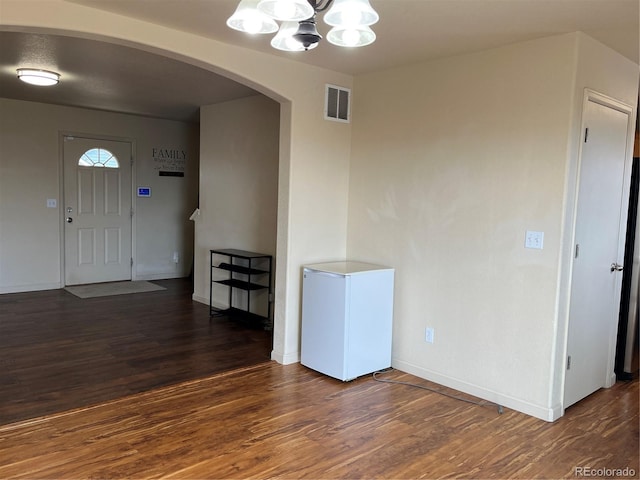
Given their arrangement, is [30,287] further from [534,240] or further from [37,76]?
[534,240]

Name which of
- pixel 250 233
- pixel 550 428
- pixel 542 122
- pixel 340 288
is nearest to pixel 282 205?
pixel 340 288

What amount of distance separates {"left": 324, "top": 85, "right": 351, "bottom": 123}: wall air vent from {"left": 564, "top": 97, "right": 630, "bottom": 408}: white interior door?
186 centimetres

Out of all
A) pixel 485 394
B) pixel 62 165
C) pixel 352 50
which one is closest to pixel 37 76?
pixel 62 165

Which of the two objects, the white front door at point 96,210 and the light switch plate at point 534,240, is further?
the white front door at point 96,210

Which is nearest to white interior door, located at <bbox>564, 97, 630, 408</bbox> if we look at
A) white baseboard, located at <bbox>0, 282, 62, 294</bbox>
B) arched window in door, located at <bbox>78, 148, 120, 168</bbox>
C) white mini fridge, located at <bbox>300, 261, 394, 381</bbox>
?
white mini fridge, located at <bbox>300, 261, 394, 381</bbox>

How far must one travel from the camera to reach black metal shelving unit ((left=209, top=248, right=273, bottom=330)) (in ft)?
16.9

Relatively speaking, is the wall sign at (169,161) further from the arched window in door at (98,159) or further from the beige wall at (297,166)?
the beige wall at (297,166)

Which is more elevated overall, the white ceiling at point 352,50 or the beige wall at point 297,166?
the white ceiling at point 352,50

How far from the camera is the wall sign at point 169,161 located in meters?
7.52

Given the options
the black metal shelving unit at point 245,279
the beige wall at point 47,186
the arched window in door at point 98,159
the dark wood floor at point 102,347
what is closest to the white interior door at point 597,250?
the dark wood floor at point 102,347

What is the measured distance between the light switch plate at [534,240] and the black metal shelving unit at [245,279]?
2677 millimetres

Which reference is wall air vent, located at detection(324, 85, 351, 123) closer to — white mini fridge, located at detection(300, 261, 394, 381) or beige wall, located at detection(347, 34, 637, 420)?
beige wall, located at detection(347, 34, 637, 420)

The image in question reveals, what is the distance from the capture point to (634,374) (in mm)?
3961

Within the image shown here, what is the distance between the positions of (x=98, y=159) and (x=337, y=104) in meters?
4.30
